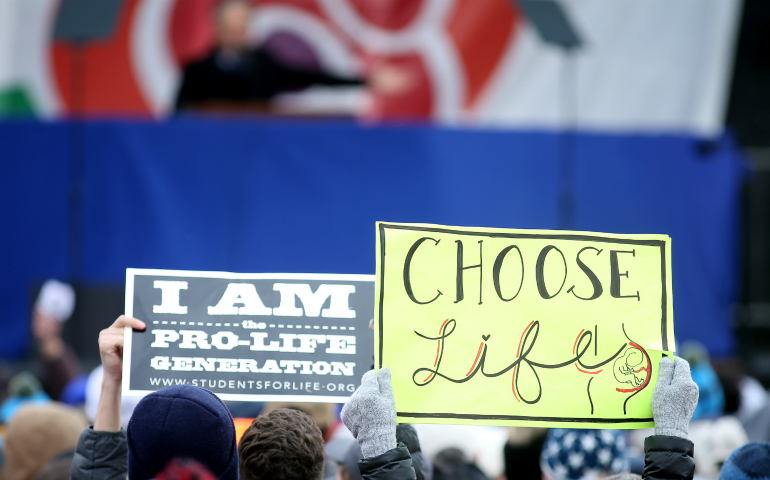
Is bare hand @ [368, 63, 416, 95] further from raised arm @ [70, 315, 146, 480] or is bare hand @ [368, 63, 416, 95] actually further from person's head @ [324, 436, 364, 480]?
raised arm @ [70, 315, 146, 480]

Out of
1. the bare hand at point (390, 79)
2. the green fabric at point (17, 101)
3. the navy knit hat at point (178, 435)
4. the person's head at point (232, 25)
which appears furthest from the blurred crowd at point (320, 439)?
the green fabric at point (17, 101)

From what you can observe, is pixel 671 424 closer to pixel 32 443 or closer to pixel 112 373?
pixel 112 373

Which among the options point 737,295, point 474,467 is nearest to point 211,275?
point 474,467

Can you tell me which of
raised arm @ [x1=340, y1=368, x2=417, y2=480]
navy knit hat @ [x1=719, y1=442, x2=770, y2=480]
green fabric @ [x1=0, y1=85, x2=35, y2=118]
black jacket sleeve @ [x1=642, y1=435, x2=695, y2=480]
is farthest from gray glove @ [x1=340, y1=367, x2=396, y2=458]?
green fabric @ [x1=0, y1=85, x2=35, y2=118]

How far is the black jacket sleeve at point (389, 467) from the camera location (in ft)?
4.99

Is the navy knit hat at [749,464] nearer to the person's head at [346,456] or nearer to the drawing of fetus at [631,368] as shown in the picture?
the drawing of fetus at [631,368]

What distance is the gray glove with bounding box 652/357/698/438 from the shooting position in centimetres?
166

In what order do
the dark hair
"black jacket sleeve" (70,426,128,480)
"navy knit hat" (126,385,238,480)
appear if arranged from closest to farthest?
"navy knit hat" (126,385,238,480) < the dark hair < "black jacket sleeve" (70,426,128,480)

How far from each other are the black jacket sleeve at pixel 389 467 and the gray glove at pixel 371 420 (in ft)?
0.05

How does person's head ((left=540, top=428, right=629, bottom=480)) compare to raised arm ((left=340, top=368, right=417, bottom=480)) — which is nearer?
raised arm ((left=340, top=368, right=417, bottom=480))

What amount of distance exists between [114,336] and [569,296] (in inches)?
40.7

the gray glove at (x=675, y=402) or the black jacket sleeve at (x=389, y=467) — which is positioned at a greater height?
the gray glove at (x=675, y=402)

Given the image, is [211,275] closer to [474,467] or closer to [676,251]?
[474,467]

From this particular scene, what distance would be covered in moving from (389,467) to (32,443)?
1.36m
